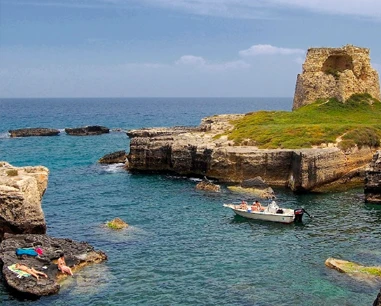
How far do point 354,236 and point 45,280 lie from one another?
75.3 ft

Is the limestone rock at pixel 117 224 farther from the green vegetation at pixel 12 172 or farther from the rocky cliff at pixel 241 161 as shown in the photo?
the rocky cliff at pixel 241 161

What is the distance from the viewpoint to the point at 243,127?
7650cm

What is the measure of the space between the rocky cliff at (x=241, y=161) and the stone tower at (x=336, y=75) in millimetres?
21971

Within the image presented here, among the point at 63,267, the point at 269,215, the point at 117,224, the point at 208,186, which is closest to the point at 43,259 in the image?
the point at 63,267

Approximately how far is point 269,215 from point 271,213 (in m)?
0.26

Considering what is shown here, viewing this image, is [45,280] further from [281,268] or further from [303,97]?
[303,97]

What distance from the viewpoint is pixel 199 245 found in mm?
37688

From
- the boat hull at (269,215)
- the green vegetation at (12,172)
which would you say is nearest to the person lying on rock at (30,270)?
the green vegetation at (12,172)

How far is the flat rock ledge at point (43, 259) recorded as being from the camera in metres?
28.4

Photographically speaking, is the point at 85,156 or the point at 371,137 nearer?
the point at 371,137

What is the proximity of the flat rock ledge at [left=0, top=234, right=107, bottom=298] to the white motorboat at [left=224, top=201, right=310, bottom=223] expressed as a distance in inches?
586

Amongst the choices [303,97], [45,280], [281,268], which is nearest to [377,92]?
[303,97]

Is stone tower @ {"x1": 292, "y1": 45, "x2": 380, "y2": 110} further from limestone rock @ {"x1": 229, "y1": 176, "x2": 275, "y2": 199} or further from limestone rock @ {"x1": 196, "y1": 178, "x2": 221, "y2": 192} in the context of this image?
limestone rock @ {"x1": 196, "y1": 178, "x2": 221, "y2": 192}

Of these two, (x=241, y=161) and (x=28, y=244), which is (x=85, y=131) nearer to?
(x=241, y=161)
